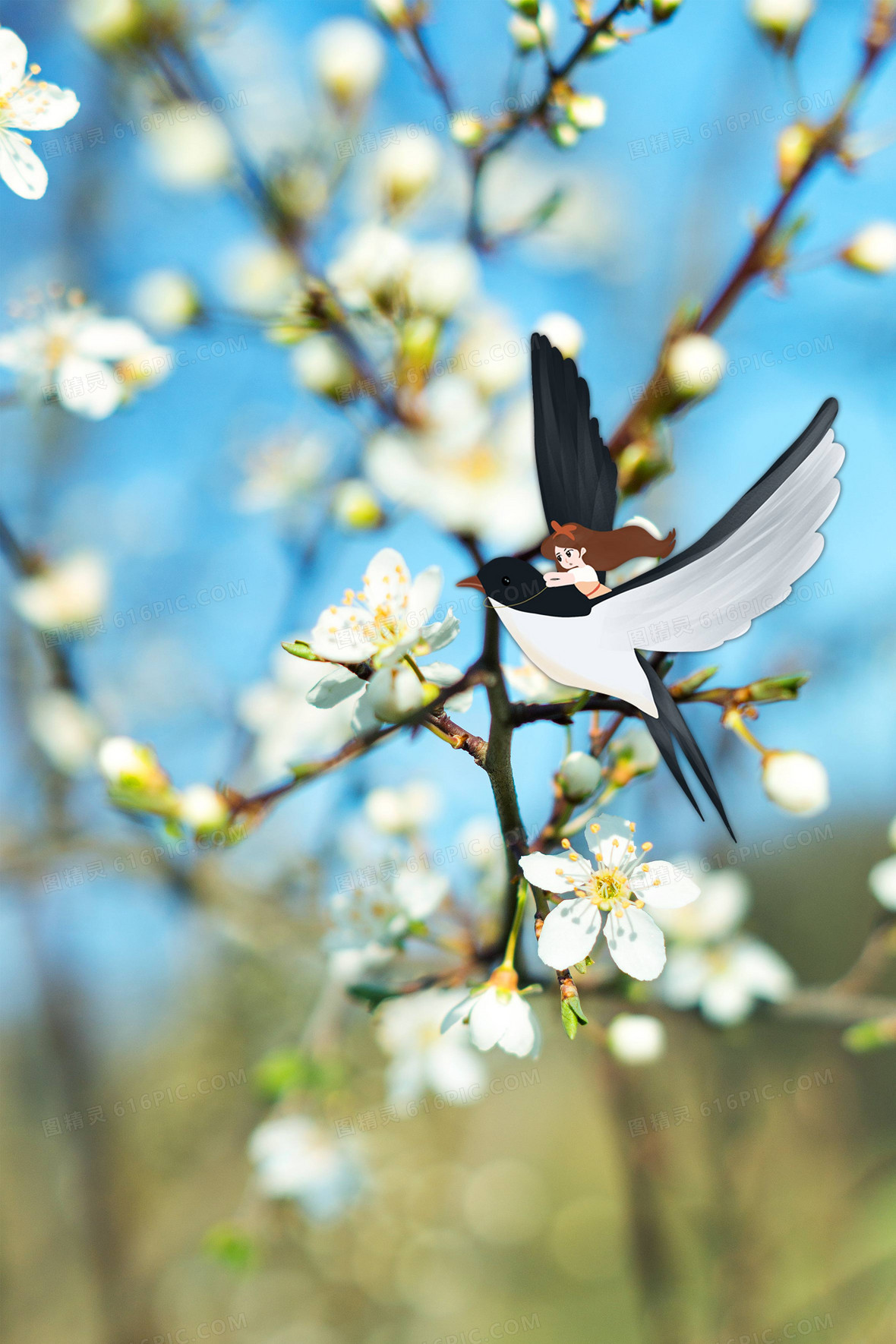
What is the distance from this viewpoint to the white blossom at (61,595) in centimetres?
133

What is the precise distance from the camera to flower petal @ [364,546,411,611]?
29.0 inches

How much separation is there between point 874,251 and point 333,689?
957 millimetres

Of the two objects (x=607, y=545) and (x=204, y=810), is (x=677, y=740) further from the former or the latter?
(x=204, y=810)

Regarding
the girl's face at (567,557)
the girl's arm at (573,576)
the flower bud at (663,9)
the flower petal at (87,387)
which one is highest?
the flower bud at (663,9)

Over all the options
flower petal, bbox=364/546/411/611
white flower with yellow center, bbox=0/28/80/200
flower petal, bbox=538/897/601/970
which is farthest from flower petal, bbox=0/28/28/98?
flower petal, bbox=538/897/601/970

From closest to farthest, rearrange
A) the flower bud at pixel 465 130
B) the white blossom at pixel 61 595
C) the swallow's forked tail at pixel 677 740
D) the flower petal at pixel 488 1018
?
the swallow's forked tail at pixel 677 740 < the flower petal at pixel 488 1018 < the flower bud at pixel 465 130 < the white blossom at pixel 61 595

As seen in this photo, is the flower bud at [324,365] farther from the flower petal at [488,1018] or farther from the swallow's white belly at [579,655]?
the flower petal at [488,1018]

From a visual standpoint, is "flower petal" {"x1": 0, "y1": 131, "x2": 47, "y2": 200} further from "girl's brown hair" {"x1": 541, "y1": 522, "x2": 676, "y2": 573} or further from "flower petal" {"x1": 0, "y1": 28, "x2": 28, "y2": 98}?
"girl's brown hair" {"x1": 541, "y1": 522, "x2": 676, "y2": 573}

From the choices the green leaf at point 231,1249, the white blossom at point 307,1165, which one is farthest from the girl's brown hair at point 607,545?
the white blossom at point 307,1165

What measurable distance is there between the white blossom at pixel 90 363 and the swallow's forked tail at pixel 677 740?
2.75ft

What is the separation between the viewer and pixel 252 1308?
3.34 m

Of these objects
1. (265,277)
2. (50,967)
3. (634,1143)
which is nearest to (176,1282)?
(50,967)

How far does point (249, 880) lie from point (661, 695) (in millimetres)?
1271

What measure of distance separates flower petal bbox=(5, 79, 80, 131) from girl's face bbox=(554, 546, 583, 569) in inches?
30.7
